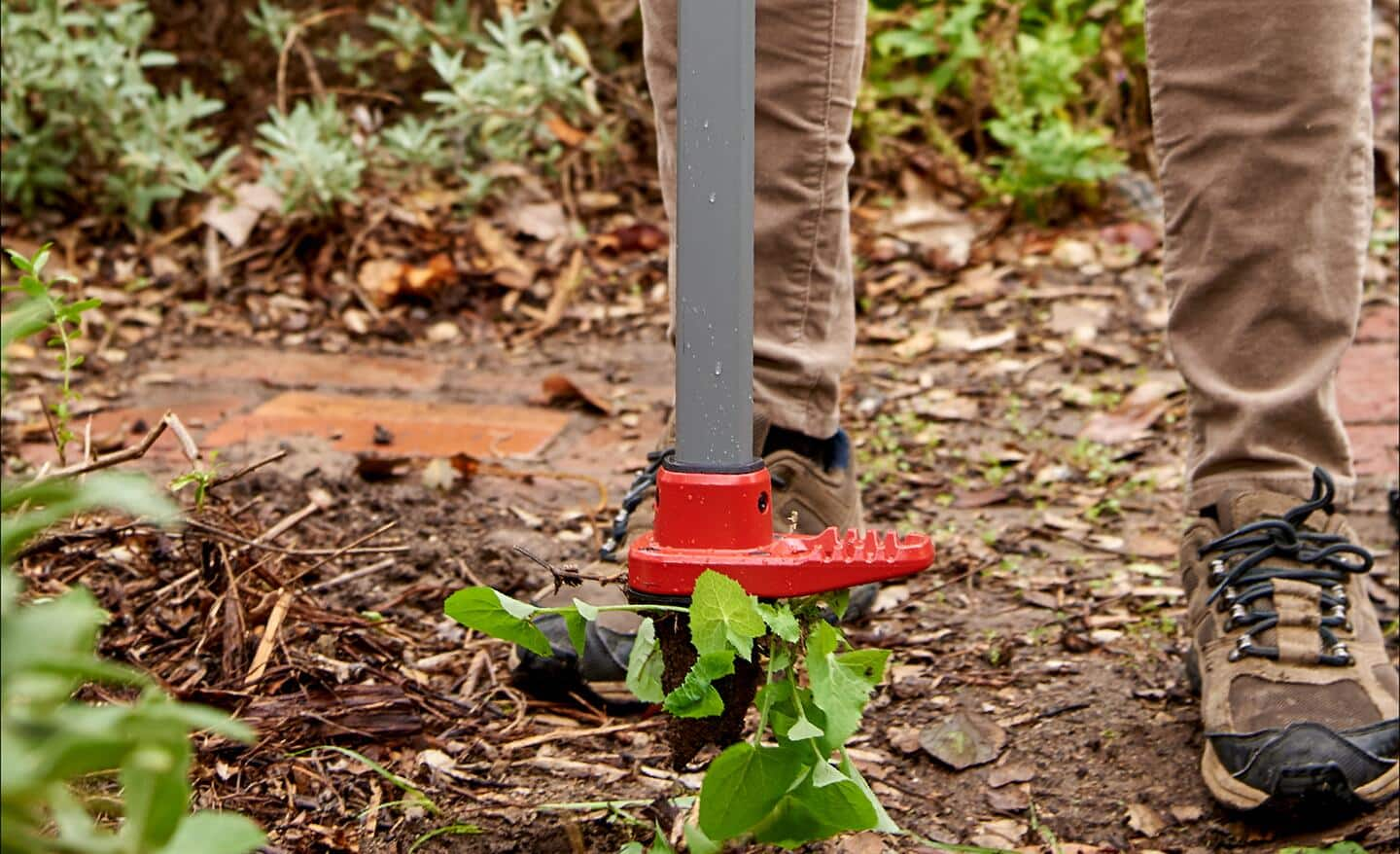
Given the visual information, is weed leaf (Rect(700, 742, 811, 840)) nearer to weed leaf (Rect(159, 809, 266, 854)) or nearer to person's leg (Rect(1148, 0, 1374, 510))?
weed leaf (Rect(159, 809, 266, 854))

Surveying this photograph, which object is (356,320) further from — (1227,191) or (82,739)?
(82,739)

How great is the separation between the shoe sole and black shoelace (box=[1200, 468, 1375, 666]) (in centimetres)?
16

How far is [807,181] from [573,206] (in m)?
1.98

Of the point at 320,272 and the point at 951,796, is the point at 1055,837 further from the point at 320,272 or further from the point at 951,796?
the point at 320,272

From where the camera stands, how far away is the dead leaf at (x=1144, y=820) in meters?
1.38

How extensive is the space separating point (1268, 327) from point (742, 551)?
776 millimetres

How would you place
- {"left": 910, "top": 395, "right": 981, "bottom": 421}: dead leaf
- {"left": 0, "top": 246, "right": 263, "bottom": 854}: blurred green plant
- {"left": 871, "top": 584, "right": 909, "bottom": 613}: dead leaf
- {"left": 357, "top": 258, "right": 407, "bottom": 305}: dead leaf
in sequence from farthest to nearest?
{"left": 357, "top": 258, "right": 407, "bottom": 305}: dead leaf < {"left": 910, "top": 395, "right": 981, "bottom": 421}: dead leaf < {"left": 871, "top": 584, "right": 909, "bottom": 613}: dead leaf < {"left": 0, "top": 246, "right": 263, "bottom": 854}: blurred green plant

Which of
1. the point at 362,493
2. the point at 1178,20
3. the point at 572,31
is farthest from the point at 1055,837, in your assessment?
the point at 572,31

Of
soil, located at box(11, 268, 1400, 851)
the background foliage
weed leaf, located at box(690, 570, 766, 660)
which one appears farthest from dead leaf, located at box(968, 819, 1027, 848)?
the background foliage

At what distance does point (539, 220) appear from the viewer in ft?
11.6

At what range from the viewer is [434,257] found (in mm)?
3367

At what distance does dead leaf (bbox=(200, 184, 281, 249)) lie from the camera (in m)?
3.40

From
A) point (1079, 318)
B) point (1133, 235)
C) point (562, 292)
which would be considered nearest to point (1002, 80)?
point (1133, 235)

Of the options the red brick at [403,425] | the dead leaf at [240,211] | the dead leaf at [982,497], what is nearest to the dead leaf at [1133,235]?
the dead leaf at [982,497]
